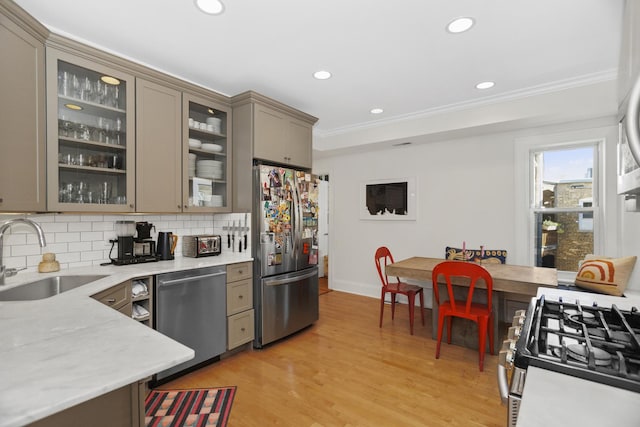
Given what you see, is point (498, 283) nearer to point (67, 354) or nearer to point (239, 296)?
point (239, 296)

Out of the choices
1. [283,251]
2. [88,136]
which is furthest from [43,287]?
[283,251]

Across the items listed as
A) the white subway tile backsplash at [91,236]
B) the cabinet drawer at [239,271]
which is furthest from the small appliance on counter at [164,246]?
the cabinet drawer at [239,271]

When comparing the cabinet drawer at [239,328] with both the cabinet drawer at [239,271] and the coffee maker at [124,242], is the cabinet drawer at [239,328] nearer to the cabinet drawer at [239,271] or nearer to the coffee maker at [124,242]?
the cabinet drawer at [239,271]

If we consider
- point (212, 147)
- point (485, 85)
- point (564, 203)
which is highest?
point (485, 85)

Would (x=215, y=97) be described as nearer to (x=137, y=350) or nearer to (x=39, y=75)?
(x=39, y=75)

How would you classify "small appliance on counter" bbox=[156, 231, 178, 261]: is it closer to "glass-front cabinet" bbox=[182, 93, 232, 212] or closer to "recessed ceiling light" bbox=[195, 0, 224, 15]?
"glass-front cabinet" bbox=[182, 93, 232, 212]

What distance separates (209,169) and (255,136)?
0.56 metres

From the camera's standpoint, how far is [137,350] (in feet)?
3.24

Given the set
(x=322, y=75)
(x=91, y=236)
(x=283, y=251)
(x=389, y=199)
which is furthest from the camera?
(x=389, y=199)

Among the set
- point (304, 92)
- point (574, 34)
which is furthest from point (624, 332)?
point (304, 92)

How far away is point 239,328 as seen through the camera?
2869 mm

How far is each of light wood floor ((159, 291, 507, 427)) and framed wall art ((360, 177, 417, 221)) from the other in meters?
1.69

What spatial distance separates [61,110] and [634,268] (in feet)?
16.1

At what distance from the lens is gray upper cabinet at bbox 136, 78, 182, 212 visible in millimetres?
2500
